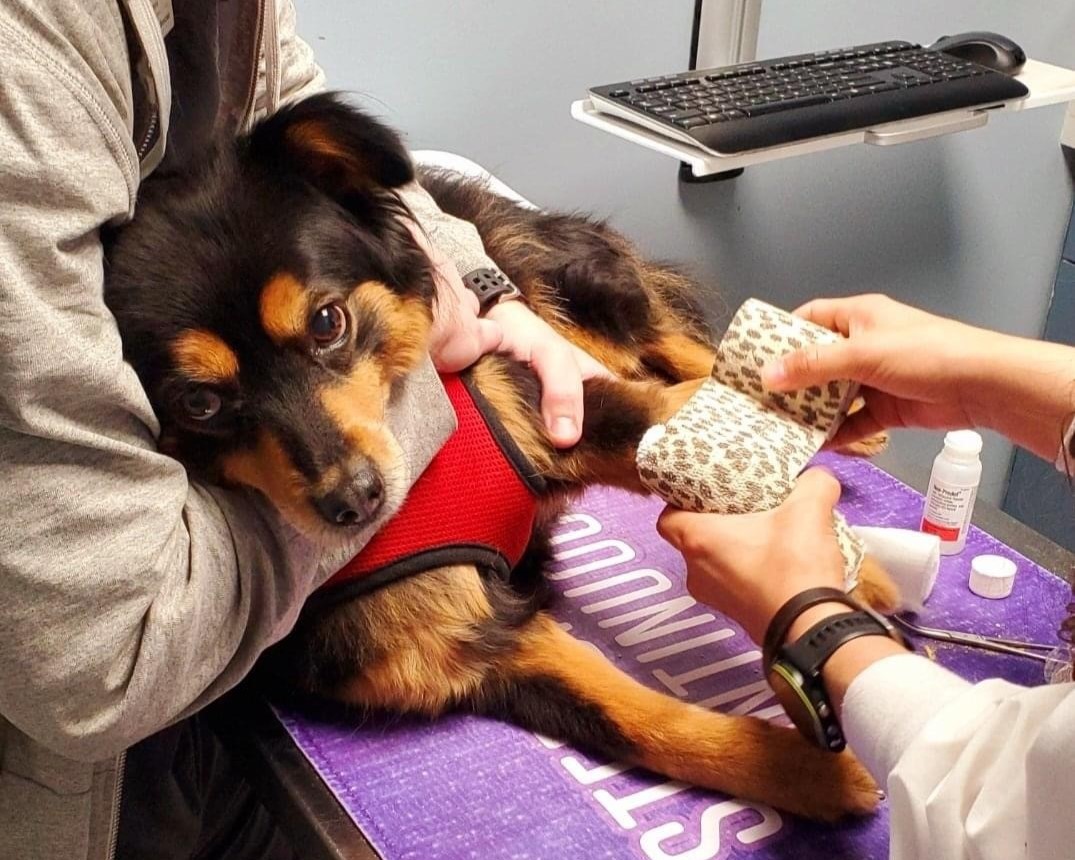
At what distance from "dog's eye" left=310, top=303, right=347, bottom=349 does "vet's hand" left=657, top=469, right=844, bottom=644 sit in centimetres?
39

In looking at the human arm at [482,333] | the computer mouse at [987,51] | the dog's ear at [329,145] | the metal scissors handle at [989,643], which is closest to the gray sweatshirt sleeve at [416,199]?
the human arm at [482,333]

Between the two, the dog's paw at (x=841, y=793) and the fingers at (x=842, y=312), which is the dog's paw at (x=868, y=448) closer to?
the fingers at (x=842, y=312)

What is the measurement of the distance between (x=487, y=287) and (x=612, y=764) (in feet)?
2.04

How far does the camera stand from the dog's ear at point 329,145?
1.08 m

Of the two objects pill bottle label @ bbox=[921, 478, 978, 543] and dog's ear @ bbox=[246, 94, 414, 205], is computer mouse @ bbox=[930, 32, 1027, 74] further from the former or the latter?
dog's ear @ bbox=[246, 94, 414, 205]

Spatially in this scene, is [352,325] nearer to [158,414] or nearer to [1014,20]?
[158,414]

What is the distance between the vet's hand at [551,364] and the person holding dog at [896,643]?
0.18 metres

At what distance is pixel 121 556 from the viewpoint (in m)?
0.80

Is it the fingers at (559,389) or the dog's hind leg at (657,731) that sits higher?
the fingers at (559,389)

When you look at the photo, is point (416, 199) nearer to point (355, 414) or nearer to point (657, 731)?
point (355, 414)

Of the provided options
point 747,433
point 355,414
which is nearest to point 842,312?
point 747,433

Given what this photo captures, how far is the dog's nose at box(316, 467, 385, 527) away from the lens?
99 cm

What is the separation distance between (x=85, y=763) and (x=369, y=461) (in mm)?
360

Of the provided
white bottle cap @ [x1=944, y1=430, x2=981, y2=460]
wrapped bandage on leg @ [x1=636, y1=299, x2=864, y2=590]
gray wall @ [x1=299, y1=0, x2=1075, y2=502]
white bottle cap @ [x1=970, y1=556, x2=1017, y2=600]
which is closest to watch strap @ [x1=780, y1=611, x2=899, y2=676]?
wrapped bandage on leg @ [x1=636, y1=299, x2=864, y2=590]
